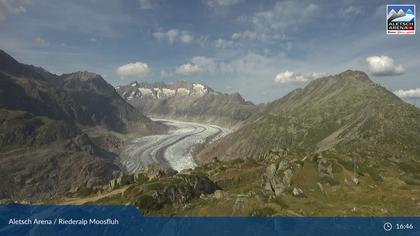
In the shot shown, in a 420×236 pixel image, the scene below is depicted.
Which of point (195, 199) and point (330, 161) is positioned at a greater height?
point (330, 161)

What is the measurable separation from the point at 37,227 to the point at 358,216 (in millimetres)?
58357

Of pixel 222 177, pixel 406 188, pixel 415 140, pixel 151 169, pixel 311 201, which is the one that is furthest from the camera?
pixel 415 140

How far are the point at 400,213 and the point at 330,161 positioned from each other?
31.3m

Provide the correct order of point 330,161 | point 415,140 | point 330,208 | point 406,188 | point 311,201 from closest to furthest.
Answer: point 330,208 < point 311,201 < point 406,188 < point 330,161 < point 415,140

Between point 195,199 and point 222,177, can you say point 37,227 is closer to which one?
point 195,199

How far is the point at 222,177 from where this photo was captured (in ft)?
500

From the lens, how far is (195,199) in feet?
305

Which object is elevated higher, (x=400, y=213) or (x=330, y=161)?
(x=330, y=161)

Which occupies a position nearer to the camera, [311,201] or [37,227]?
[37,227]

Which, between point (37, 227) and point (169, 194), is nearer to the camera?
point (37, 227)

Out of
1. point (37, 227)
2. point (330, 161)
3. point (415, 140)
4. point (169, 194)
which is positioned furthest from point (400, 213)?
point (415, 140)

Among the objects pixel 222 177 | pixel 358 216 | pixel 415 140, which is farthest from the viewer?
pixel 415 140

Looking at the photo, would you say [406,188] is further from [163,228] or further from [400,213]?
[163,228]

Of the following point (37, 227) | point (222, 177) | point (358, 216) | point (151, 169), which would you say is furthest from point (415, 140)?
point (37, 227)
